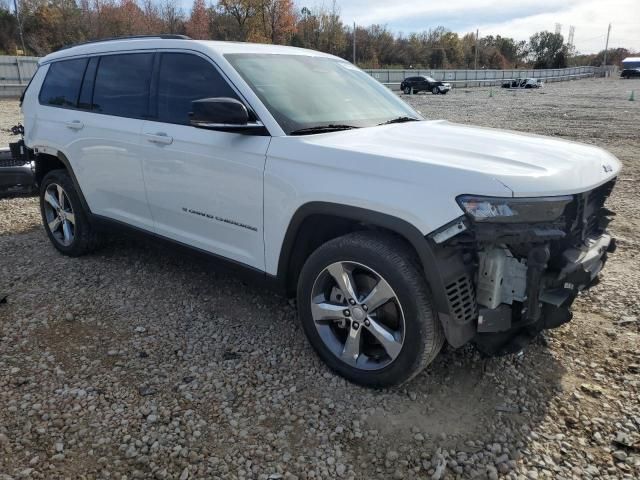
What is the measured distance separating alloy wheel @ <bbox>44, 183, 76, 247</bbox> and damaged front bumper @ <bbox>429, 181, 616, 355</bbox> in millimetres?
3732

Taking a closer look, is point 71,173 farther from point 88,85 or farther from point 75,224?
point 88,85

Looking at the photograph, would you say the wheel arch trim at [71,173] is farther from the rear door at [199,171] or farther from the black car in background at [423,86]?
the black car in background at [423,86]

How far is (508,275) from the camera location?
2553 mm

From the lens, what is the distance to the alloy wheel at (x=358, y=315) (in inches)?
109

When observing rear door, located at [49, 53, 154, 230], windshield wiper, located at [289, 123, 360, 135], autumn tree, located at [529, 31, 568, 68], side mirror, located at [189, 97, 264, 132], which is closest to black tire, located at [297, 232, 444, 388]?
windshield wiper, located at [289, 123, 360, 135]

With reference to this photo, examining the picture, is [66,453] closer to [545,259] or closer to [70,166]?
[545,259]

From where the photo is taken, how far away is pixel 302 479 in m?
2.36

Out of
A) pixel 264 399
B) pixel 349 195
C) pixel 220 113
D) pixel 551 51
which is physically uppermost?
pixel 551 51

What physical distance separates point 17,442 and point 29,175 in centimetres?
558

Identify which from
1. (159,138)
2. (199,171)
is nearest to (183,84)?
(159,138)

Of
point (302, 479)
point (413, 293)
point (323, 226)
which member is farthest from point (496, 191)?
point (302, 479)

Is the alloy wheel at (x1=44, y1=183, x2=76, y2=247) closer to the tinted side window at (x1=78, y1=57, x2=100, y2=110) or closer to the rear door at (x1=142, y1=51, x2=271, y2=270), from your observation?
the tinted side window at (x1=78, y1=57, x2=100, y2=110)

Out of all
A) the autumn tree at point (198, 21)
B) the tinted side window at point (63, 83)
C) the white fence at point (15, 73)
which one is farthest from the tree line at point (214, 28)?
the tinted side window at point (63, 83)

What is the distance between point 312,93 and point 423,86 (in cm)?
3948
